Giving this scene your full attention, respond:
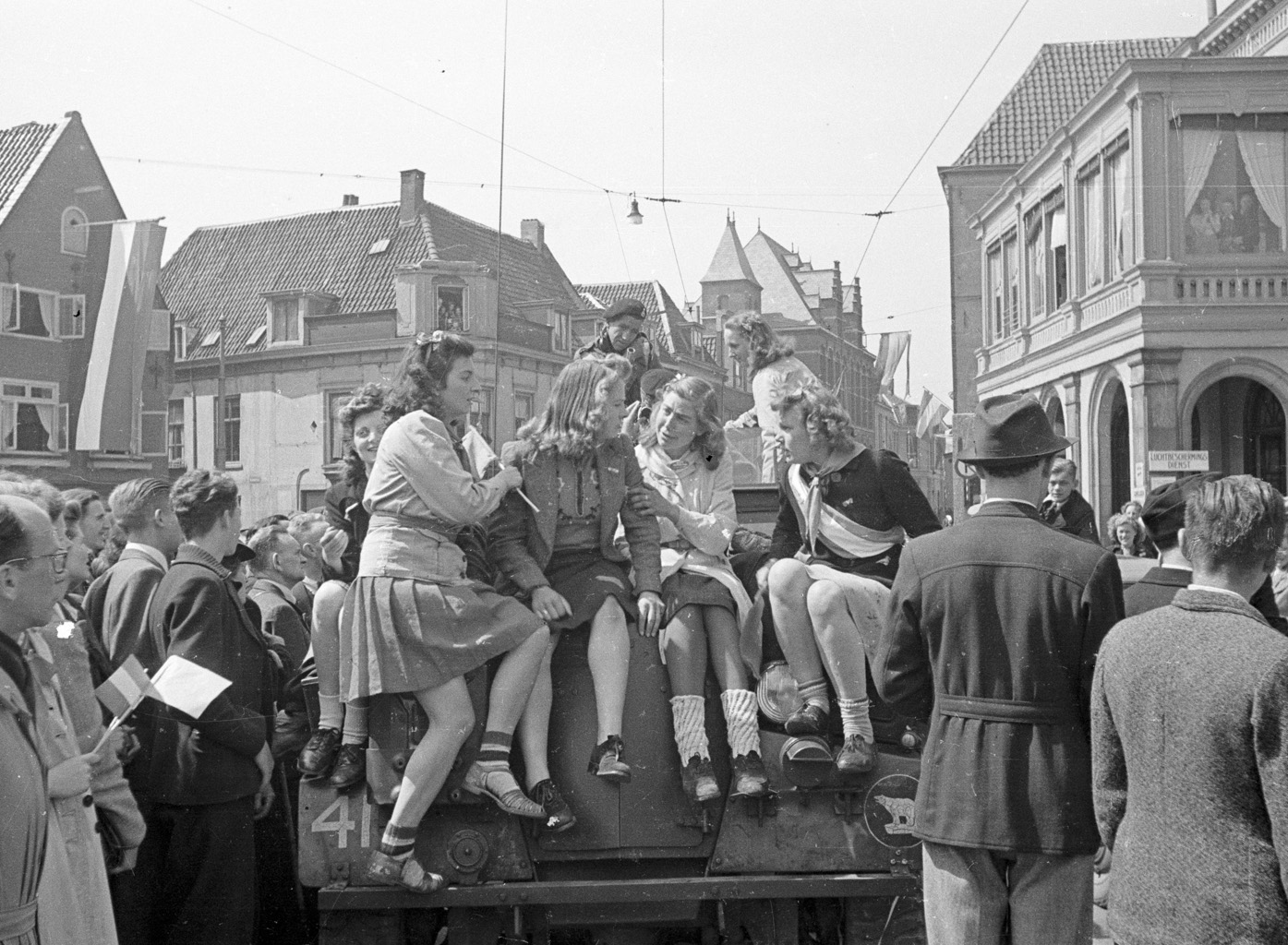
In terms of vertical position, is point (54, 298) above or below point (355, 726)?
above

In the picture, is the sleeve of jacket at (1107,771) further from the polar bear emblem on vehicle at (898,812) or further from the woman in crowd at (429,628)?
the woman in crowd at (429,628)

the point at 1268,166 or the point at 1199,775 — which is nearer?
the point at 1199,775

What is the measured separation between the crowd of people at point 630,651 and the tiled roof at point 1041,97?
130ft

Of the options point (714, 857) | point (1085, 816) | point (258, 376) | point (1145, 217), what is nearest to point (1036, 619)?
point (1085, 816)

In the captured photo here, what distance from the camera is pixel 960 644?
377 centimetres

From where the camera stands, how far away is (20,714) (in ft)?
10.4

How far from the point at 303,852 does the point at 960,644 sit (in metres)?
2.39

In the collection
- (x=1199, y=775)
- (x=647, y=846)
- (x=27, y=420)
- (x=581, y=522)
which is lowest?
(x=647, y=846)

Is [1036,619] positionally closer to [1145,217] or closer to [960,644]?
[960,644]

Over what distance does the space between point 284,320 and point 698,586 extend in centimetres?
3509

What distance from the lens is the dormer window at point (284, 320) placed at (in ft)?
124

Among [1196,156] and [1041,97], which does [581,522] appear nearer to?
[1196,156]

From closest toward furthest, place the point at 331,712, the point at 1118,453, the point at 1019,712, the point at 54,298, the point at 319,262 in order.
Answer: the point at 1019,712 < the point at 331,712 < the point at 1118,453 < the point at 54,298 < the point at 319,262

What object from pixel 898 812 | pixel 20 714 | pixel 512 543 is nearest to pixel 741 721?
pixel 898 812
